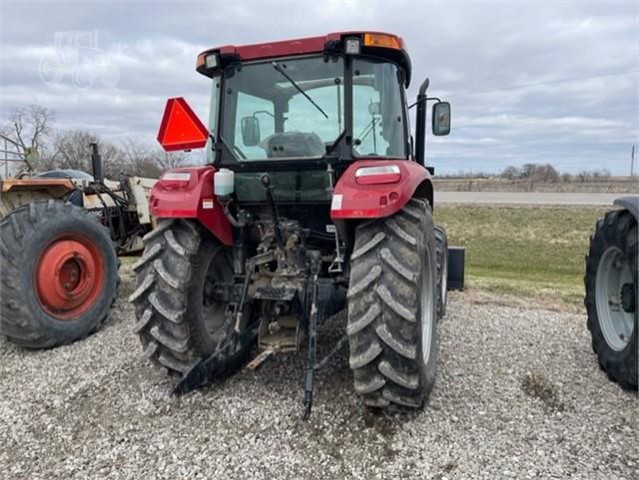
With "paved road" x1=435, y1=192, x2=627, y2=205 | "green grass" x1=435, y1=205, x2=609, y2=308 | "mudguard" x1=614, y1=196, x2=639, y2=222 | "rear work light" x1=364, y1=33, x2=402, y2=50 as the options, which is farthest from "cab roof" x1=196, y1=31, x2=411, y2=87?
"paved road" x1=435, y1=192, x2=627, y2=205

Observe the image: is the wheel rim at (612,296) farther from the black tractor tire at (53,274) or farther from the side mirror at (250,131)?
the black tractor tire at (53,274)

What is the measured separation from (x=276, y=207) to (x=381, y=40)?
1276 mm

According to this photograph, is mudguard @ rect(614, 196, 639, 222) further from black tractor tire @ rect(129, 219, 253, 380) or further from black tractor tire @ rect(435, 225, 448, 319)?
black tractor tire @ rect(129, 219, 253, 380)

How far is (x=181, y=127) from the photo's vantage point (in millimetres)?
3480

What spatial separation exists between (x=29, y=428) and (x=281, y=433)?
154cm

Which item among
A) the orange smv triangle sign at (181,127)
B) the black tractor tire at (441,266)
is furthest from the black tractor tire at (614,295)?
the orange smv triangle sign at (181,127)

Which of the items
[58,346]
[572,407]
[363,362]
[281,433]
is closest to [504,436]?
[572,407]

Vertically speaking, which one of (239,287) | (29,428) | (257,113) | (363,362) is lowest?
(29,428)

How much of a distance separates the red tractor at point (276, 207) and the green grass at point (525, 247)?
12.2ft

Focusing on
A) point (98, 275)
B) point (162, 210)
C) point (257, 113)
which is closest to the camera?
Result: point (162, 210)

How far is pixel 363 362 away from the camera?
2789 millimetres

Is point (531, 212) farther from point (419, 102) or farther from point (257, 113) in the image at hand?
point (257, 113)

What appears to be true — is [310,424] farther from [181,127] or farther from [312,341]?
[181,127]

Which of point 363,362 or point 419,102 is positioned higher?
point 419,102
